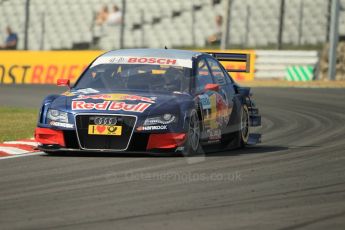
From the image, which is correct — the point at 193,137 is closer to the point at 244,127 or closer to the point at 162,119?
the point at 162,119

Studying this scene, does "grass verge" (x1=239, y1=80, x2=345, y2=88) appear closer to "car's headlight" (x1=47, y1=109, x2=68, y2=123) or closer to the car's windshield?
the car's windshield

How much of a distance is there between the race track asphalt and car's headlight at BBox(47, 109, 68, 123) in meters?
0.41

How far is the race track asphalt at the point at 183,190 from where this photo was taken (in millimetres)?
6625

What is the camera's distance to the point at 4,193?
7.95 m

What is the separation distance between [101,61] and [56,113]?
145 cm

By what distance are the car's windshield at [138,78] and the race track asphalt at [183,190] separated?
0.98 m

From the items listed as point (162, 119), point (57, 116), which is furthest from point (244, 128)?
point (57, 116)

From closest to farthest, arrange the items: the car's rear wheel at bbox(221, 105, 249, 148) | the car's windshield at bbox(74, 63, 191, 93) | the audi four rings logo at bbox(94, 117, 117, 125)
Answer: the audi four rings logo at bbox(94, 117, 117, 125) < the car's windshield at bbox(74, 63, 191, 93) < the car's rear wheel at bbox(221, 105, 249, 148)

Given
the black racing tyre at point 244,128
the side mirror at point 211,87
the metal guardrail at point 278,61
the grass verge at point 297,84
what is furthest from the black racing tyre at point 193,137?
the metal guardrail at point 278,61

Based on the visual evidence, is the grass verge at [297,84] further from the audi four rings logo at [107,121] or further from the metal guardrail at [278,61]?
the audi four rings logo at [107,121]

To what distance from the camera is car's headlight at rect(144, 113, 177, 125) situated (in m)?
10.6

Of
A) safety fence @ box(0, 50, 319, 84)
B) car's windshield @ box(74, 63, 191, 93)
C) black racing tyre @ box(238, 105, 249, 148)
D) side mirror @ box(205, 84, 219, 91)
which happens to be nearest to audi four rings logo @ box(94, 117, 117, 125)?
car's windshield @ box(74, 63, 191, 93)

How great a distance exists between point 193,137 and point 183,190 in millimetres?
3002

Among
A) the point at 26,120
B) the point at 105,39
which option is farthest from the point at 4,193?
the point at 105,39
